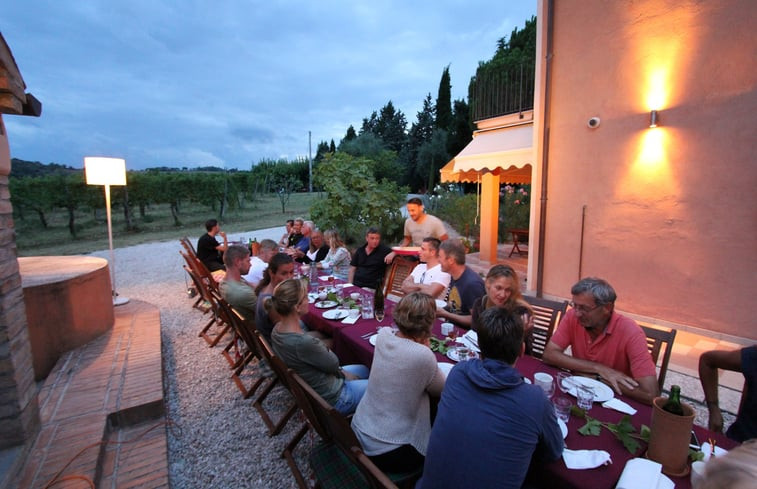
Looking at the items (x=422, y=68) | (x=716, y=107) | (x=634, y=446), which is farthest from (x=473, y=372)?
(x=422, y=68)

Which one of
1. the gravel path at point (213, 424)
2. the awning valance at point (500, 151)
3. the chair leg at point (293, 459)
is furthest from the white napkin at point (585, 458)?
the awning valance at point (500, 151)

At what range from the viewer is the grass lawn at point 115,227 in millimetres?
14031

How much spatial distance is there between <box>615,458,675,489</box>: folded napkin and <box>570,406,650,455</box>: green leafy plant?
0.12m

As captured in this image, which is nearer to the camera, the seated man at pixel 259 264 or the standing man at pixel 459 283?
the standing man at pixel 459 283

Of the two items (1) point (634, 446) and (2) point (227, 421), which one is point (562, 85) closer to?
(1) point (634, 446)

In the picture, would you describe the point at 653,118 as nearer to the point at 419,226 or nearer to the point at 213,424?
the point at 419,226

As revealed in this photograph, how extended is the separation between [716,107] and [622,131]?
1045 millimetres

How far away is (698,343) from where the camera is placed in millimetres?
4621

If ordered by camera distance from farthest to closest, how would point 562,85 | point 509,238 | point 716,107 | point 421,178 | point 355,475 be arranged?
point 421,178 → point 509,238 → point 562,85 → point 716,107 → point 355,475

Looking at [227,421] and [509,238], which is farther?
[509,238]

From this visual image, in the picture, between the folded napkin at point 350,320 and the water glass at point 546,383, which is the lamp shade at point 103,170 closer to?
the folded napkin at point 350,320

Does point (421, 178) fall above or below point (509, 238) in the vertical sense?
above

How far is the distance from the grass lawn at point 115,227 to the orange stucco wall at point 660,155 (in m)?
10.0

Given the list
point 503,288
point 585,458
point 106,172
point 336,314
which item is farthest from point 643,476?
point 106,172
